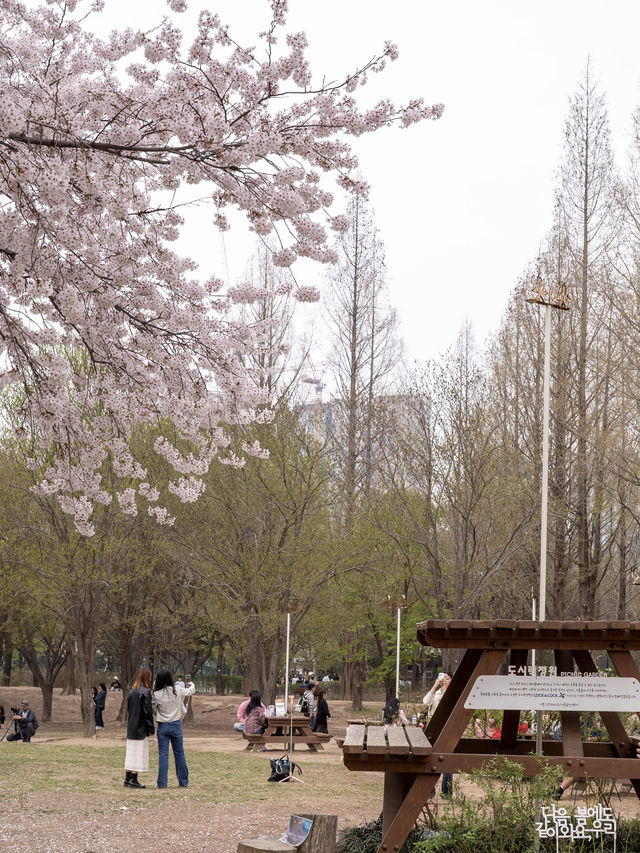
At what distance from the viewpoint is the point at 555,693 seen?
5871 millimetres

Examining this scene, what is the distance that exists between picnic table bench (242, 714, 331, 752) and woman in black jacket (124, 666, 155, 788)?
21.0 feet

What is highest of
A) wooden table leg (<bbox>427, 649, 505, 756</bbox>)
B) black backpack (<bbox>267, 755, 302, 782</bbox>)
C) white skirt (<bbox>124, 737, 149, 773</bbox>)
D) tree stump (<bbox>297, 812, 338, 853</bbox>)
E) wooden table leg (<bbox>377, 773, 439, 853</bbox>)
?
wooden table leg (<bbox>427, 649, 505, 756</bbox>)

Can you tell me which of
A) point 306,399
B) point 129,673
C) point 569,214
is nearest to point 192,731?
point 129,673

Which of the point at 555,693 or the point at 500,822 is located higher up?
the point at 555,693

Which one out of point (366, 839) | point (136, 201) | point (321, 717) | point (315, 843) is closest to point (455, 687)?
→ point (315, 843)

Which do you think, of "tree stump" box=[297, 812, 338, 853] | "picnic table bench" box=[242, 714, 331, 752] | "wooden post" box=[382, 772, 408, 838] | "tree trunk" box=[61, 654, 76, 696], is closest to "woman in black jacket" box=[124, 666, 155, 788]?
"wooden post" box=[382, 772, 408, 838]

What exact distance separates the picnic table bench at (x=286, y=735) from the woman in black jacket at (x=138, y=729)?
639 centimetres

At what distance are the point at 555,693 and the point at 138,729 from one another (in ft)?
21.8

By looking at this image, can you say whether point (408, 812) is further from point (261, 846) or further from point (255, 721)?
point (255, 721)

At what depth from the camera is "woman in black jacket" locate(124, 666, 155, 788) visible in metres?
11.2

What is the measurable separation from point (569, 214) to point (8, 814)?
2404 cm

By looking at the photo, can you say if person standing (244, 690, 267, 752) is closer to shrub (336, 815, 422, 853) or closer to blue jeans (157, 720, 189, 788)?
blue jeans (157, 720, 189, 788)

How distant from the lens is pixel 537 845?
5.88m

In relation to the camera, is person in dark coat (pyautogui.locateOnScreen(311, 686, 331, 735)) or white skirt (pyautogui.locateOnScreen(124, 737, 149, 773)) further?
person in dark coat (pyautogui.locateOnScreen(311, 686, 331, 735))
